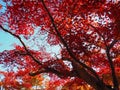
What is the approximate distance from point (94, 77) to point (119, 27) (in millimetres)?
3405

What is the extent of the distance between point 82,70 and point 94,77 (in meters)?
0.88

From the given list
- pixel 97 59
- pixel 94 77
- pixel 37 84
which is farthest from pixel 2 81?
pixel 94 77

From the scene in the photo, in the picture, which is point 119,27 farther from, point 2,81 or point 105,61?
point 2,81

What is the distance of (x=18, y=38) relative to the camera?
15.9m

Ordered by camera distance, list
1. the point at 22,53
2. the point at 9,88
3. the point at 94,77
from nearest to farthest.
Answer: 1. the point at 94,77
2. the point at 22,53
3. the point at 9,88

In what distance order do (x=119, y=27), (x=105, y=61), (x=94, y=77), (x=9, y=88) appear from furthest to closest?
1. (x=9, y=88)
2. (x=105, y=61)
3. (x=94, y=77)
4. (x=119, y=27)

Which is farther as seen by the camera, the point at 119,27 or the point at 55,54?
the point at 55,54

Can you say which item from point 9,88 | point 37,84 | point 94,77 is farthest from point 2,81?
point 94,77

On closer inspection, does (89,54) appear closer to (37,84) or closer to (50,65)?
(50,65)

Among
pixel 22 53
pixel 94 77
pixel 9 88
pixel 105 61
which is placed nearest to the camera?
pixel 94 77

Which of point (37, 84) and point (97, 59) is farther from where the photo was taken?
point (37, 84)

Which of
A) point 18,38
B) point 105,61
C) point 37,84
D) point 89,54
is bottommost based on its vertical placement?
point 37,84

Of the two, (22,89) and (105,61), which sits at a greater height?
(105,61)

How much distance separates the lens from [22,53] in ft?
55.4
